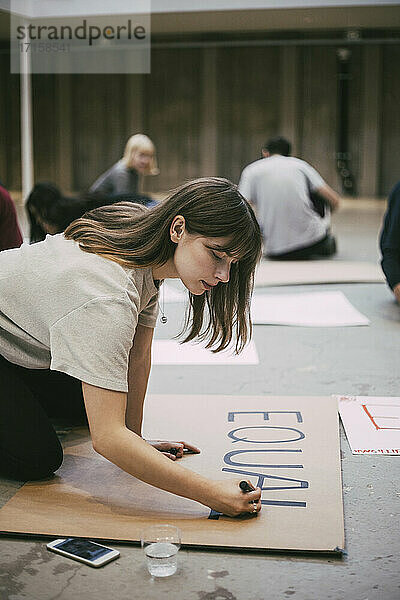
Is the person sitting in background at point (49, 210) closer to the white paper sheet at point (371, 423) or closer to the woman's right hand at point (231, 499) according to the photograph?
the white paper sheet at point (371, 423)

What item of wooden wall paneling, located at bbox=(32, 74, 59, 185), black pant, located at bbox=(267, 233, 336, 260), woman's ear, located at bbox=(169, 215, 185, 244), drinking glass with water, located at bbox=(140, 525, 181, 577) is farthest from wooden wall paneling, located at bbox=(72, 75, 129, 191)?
drinking glass with water, located at bbox=(140, 525, 181, 577)

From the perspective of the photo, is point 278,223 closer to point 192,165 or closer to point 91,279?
point 91,279

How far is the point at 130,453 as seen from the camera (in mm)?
1562

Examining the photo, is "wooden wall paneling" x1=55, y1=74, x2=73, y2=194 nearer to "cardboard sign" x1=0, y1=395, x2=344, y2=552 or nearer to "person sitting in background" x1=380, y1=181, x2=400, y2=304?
"person sitting in background" x1=380, y1=181, x2=400, y2=304

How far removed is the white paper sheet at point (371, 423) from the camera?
2.13 meters

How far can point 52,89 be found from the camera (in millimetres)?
11977

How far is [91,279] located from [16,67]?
384 inches

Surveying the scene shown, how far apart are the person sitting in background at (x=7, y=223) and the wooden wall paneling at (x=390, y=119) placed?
30.4ft

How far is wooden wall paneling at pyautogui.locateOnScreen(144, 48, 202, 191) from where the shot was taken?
11.8 m

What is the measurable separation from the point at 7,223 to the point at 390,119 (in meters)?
9.38

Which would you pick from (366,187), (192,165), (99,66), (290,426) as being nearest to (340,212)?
(366,187)

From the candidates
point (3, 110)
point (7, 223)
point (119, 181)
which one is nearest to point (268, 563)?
point (7, 223)

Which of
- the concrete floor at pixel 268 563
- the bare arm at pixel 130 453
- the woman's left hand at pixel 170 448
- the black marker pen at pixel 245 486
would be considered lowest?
the concrete floor at pixel 268 563

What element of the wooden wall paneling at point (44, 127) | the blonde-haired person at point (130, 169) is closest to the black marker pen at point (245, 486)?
the blonde-haired person at point (130, 169)
